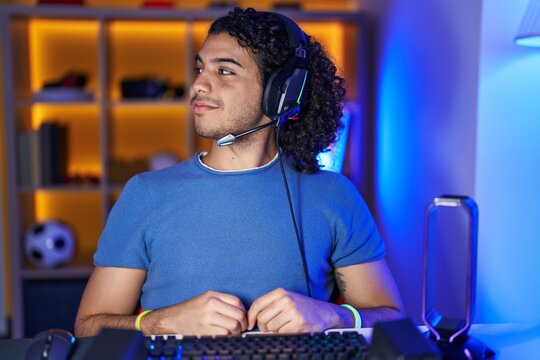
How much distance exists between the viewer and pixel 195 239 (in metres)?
1.37

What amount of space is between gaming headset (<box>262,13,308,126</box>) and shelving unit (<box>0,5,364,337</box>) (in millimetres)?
1823

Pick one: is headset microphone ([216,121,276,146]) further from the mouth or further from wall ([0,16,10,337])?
wall ([0,16,10,337])

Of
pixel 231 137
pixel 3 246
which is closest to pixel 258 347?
pixel 231 137

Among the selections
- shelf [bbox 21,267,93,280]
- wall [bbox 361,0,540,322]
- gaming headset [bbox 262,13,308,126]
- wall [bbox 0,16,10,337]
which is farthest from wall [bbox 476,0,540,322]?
wall [bbox 0,16,10,337]

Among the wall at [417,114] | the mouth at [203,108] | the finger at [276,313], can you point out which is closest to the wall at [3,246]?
the wall at [417,114]

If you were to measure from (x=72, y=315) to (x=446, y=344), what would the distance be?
2521mm

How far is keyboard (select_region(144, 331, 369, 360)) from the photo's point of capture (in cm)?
88

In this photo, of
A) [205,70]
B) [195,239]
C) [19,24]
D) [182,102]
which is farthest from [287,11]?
[195,239]

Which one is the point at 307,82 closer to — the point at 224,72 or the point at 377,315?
the point at 224,72

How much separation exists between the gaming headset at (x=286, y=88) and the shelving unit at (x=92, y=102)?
182cm

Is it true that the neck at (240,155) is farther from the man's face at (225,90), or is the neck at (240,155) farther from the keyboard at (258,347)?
the keyboard at (258,347)

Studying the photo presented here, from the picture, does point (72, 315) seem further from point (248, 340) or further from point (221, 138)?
point (248, 340)

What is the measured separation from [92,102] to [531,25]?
92.5 inches

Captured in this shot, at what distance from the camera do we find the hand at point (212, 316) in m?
1.11
